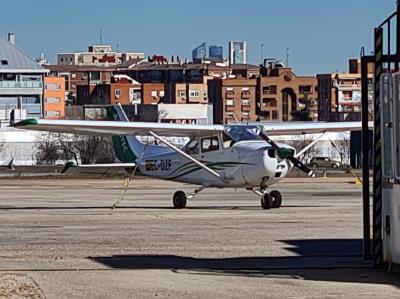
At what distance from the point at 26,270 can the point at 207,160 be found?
18.0 meters

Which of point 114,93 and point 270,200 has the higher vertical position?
point 114,93

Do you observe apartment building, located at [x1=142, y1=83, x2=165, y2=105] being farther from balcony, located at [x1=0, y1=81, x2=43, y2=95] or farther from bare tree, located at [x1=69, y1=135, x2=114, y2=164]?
bare tree, located at [x1=69, y1=135, x2=114, y2=164]

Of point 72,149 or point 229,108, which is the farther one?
point 229,108

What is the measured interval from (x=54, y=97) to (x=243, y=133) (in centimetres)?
11985

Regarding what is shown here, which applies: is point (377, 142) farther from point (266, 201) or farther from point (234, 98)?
point (234, 98)

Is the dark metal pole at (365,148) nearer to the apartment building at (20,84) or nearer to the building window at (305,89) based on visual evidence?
the apartment building at (20,84)

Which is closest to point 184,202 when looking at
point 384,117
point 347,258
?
point 347,258

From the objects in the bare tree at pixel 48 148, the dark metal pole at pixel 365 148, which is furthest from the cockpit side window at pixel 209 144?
the bare tree at pixel 48 148

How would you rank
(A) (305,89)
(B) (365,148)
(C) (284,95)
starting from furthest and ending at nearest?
1. (A) (305,89)
2. (C) (284,95)
3. (B) (365,148)

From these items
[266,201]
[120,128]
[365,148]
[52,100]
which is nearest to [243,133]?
[266,201]

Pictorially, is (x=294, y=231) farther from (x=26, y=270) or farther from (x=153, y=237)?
(x=26, y=270)

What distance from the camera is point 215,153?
33.1 meters

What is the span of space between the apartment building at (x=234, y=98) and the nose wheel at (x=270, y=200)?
124844mm

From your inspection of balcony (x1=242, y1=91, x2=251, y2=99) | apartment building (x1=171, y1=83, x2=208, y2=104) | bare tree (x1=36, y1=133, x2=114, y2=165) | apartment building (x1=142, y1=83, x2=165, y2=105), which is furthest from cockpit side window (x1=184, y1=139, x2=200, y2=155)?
apartment building (x1=142, y1=83, x2=165, y2=105)
